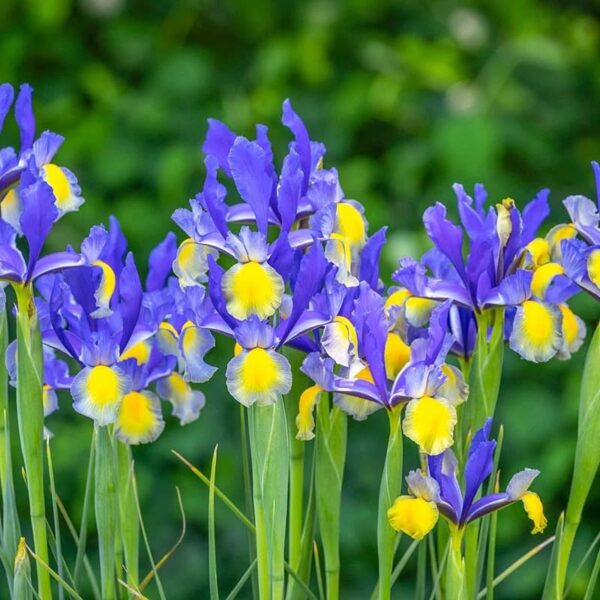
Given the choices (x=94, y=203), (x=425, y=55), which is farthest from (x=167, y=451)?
(x=425, y=55)

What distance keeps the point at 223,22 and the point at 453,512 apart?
166 centimetres

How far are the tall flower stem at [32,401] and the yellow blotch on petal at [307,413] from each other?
17 centimetres

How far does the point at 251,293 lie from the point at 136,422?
16 centimetres

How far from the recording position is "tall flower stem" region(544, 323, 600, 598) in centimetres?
89

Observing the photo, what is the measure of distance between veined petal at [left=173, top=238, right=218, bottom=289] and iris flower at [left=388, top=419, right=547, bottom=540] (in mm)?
191

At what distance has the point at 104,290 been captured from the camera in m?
0.84

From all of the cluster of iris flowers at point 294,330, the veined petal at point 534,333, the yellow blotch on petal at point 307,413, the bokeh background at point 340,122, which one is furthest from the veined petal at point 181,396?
the bokeh background at point 340,122

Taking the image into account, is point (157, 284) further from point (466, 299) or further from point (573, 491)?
point (573, 491)

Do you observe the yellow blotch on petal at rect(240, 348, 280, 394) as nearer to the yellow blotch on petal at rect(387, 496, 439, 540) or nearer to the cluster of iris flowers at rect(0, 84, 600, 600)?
the cluster of iris flowers at rect(0, 84, 600, 600)

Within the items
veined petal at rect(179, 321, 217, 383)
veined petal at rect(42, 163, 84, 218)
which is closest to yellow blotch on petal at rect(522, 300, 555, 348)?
veined petal at rect(179, 321, 217, 383)

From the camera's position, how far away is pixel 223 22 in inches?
91.8

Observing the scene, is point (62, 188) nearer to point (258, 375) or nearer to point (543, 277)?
point (258, 375)

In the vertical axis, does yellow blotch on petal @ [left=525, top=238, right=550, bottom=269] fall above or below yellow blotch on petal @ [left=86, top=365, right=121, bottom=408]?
above

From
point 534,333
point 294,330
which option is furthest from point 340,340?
point 534,333
